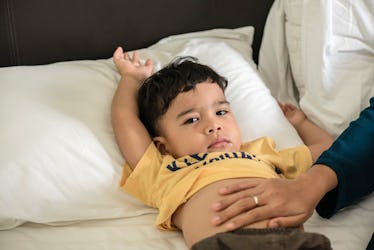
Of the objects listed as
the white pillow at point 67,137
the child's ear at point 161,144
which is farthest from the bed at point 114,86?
the child's ear at point 161,144

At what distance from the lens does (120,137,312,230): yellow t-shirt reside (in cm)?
112

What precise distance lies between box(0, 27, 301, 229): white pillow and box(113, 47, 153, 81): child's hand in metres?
0.03

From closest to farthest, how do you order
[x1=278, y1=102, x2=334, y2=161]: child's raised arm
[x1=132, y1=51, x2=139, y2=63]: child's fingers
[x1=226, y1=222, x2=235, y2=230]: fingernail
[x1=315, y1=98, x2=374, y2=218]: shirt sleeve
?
[x1=226, y1=222, x2=235, y2=230]: fingernail
[x1=315, y1=98, x2=374, y2=218]: shirt sleeve
[x1=278, y1=102, x2=334, y2=161]: child's raised arm
[x1=132, y1=51, x2=139, y2=63]: child's fingers

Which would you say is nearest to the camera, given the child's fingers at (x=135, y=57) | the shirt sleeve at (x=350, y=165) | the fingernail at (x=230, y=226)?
the fingernail at (x=230, y=226)

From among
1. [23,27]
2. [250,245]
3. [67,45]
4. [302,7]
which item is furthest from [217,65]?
[250,245]

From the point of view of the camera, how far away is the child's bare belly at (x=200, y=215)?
103cm

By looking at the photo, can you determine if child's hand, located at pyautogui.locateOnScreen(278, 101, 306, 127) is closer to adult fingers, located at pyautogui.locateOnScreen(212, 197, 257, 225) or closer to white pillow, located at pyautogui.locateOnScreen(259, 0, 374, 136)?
white pillow, located at pyautogui.locateOnScreen(259, 0, 374, 136)

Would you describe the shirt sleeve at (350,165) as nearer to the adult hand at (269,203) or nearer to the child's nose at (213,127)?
the adult hand at (269,203)

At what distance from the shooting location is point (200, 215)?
1.06 meters

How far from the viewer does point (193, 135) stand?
3.99 ft

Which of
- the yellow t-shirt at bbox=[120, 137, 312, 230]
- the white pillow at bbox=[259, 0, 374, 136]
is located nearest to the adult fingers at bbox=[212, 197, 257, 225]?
the yellow t-shirt at bbox=[120, 137, 312, 230]

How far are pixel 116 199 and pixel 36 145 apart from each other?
0.71 ft

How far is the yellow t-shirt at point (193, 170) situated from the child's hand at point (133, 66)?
24 centimetres

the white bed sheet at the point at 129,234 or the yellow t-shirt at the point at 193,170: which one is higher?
the yellow t-shirt at the point at 193,170
